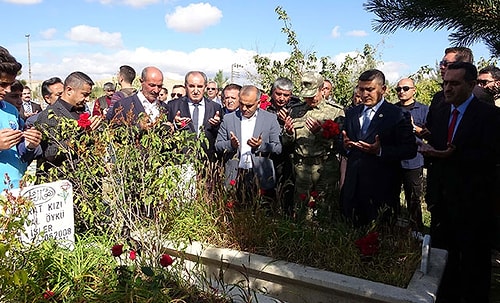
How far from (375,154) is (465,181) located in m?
0.76

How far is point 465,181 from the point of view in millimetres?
3547

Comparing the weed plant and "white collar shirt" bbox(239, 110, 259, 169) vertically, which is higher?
"white collar shirt" bbox(239, 110, 259, 169)

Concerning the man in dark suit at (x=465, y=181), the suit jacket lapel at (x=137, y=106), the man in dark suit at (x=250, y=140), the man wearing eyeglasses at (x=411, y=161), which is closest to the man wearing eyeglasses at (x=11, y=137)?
the suit jacket lapel at (x=137, y=106)

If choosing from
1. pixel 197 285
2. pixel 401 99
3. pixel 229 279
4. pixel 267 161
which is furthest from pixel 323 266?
pixel 401 99

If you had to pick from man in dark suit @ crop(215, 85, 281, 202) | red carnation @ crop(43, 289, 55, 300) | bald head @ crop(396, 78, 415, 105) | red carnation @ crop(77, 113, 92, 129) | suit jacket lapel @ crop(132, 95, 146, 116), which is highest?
bald head @ crop(396, 78, 415, 105)

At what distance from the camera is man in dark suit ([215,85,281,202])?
462cm

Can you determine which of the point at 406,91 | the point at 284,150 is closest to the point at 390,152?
the point at 284,150

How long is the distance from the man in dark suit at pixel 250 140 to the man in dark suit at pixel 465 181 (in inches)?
65.6

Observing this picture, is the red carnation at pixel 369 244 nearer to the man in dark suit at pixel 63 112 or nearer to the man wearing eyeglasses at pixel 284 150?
the man wearing eyeglasses at pixel 284 150

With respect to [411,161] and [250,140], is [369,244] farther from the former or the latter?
[411,161]

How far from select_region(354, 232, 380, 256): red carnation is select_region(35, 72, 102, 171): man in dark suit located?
89.8 inches

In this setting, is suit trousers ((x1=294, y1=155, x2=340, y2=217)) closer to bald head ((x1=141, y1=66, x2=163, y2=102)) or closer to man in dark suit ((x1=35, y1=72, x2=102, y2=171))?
bald head ((x1=141, y1=66, x2=163, y2=102))

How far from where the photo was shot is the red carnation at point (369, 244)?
3.02m

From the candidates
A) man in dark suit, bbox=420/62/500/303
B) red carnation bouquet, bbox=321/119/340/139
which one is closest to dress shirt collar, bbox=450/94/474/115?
man in dark suit, bbox=420/62/500/303
